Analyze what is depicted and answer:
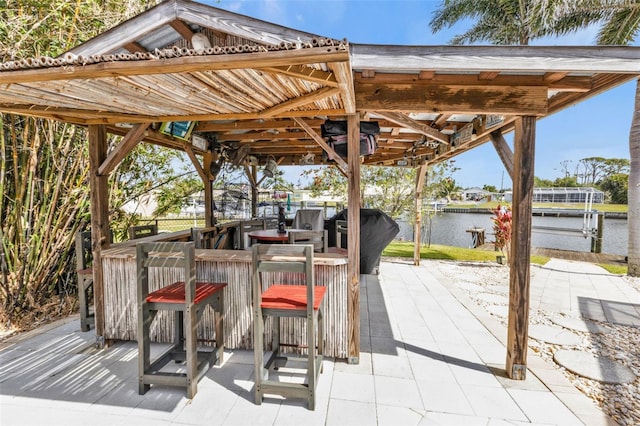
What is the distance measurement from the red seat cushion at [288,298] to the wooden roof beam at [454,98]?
1.57 m

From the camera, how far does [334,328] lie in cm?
266

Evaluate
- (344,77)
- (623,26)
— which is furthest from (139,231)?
(623,26)

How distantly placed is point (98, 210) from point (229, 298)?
149 cm

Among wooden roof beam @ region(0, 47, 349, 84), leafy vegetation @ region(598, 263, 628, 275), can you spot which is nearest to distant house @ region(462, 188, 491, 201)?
leafy vegetation @ region(598, 263, 628, 275)

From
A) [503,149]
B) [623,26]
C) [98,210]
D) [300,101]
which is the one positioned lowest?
[98,210]

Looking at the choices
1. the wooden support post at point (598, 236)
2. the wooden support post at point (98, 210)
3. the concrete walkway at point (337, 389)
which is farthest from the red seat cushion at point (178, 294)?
the wooden support post at point (598, 236)

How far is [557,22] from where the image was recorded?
9469mm

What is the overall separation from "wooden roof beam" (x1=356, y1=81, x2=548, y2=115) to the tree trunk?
6137 mm

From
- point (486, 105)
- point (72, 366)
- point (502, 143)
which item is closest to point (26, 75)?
point (72, 366)

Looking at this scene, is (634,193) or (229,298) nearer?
(229,298)

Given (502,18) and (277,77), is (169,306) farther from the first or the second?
(502,18)

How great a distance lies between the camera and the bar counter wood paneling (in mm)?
2645

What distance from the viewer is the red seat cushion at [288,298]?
2.04 meters

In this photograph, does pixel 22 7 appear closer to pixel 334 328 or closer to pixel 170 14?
pixel 170 14
